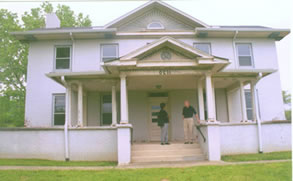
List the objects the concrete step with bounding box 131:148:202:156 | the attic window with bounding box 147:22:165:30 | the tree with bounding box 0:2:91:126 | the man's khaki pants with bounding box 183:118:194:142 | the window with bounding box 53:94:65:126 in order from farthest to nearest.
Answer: the tree with bounding box 0:2:91:126, the attic window with bounding box 147:22:165:30, the window with bounding box 53:94:65:126, the man's khaki pants with bounding box 183:118:194:142, the concrete step with bounding box 131:148:202:156

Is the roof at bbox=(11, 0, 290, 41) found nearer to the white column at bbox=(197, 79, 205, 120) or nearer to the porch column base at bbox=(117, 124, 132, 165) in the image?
the white column at bbox=(197, 79, 205, 120)

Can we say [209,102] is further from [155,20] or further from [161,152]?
[155,20]

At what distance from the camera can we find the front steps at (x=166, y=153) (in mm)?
9219

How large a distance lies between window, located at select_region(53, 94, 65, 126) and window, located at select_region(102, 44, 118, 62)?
301cm

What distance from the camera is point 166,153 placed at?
9.57m

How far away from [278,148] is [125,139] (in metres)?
6.41

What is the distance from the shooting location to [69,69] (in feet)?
45.1

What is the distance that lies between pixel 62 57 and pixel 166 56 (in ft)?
22.3

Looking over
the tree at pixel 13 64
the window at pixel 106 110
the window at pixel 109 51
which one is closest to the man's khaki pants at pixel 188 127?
the window at pixel 106 110

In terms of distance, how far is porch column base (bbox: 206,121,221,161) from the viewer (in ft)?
29.7

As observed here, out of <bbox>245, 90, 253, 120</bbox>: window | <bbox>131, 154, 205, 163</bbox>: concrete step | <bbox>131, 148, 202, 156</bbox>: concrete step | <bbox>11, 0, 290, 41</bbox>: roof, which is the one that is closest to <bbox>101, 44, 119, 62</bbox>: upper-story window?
<bbox>11, 0, 290, 41</bbox>: roof

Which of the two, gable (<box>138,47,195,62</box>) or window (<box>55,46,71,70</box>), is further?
window (<box>55,46,71,70</box>)

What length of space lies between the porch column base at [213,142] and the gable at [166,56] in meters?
2.61

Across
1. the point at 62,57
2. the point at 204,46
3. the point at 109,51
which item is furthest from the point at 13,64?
the point at 204,46
